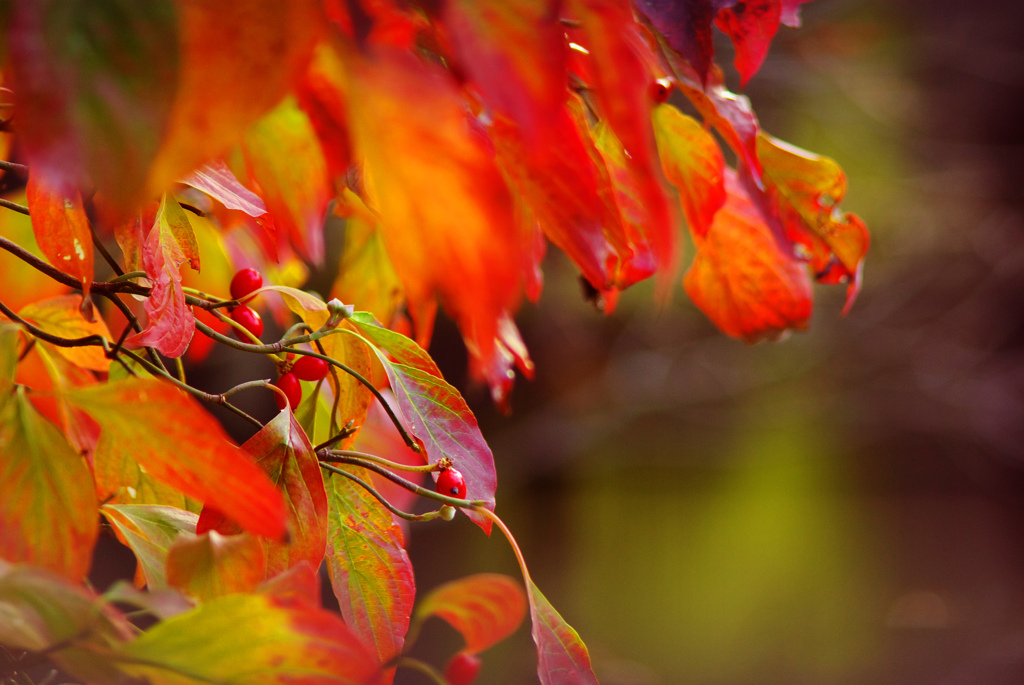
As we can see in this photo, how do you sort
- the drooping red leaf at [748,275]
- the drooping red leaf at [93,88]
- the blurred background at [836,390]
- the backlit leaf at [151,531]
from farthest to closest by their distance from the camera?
1. the blurred background at [836,390]
2. the drooping red leaf at [748,275]
3. the backlit leaf at [151,531]
4. the drooping red leaf at [93,88]

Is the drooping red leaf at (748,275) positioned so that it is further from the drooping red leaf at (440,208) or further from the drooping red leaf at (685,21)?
the drooping red leaf at (440,208)

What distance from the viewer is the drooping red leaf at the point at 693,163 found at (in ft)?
0.93

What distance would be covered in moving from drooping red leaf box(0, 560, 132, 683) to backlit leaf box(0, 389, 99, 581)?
2cm

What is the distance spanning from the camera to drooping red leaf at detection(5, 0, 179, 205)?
4.2 inches

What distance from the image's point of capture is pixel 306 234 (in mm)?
143

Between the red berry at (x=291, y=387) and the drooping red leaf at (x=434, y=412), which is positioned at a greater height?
the drooping red leaf at (x=434, y=412)

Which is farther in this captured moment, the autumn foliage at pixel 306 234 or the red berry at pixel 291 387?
the red berry at pixel 291 387

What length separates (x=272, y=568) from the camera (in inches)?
8.9

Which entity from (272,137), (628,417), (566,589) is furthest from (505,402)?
(628,417)

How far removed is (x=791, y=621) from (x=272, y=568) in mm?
2351

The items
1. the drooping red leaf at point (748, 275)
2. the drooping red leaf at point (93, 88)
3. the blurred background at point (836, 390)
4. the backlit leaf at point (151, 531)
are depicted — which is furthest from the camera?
the blurred background at point (836, 390)

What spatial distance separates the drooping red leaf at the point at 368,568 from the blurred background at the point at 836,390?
2226 millimetres

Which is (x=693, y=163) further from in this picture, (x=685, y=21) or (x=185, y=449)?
(x=185, y=449)

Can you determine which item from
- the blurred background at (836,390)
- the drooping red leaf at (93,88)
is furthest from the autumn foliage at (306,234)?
the blurred background at (836,390)
